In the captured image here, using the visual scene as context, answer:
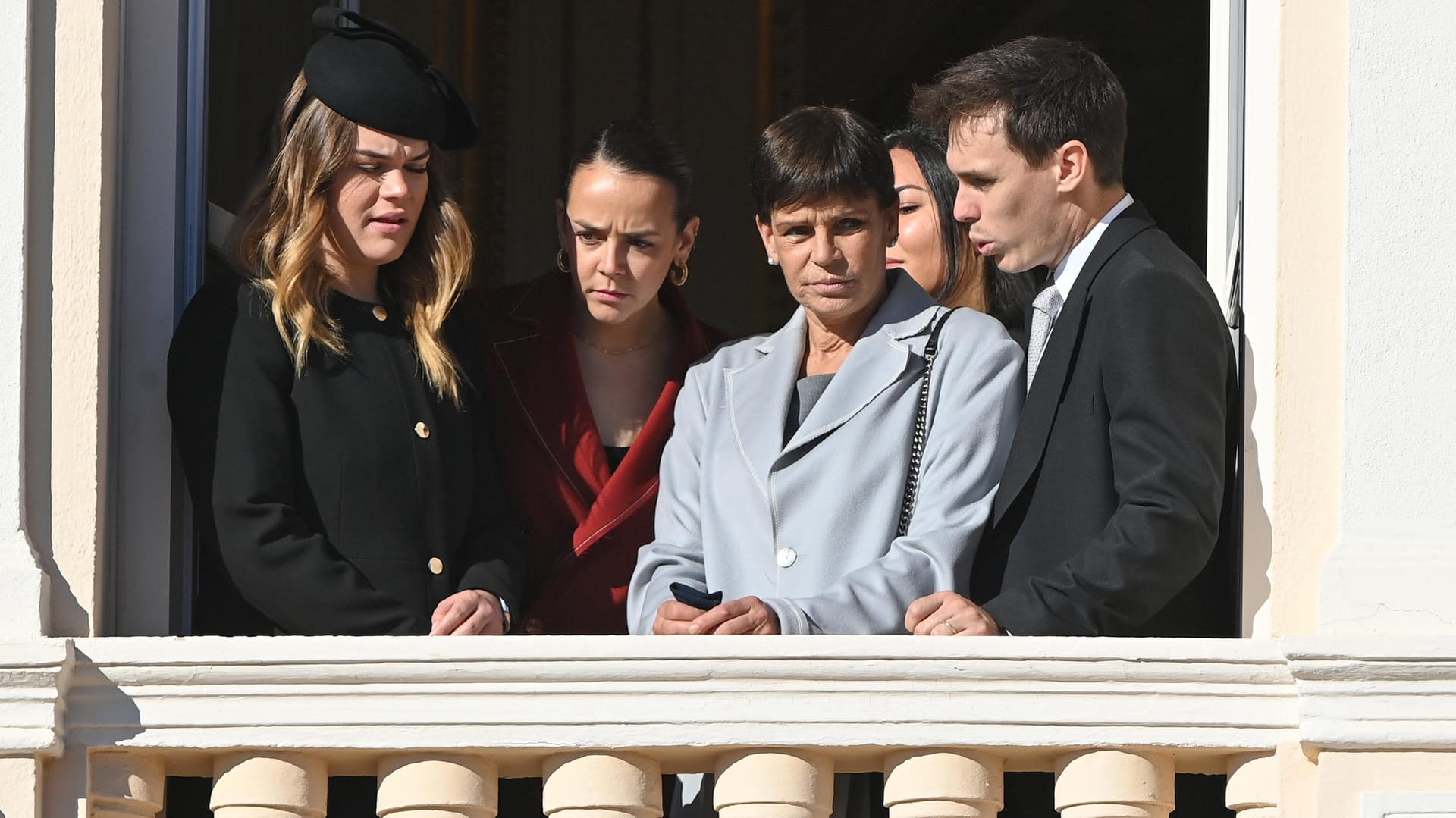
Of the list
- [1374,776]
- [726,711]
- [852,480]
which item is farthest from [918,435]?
[1374,776]

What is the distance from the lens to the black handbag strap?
390 centimetres

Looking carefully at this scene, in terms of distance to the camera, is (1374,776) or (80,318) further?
(80,318)

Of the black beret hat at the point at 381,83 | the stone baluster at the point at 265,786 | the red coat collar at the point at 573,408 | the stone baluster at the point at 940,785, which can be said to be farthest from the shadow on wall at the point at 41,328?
the stone baluster at the point at 940,785

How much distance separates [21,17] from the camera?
375 cm

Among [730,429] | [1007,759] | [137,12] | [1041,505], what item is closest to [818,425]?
[730,429]

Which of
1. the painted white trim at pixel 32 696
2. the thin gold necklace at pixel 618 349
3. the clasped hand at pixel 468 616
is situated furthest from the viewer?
the thin gold necklace at pixel 618 349

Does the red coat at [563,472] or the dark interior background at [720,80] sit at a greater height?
the dark interior background at [720,80]

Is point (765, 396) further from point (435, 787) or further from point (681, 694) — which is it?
point (435, 787)

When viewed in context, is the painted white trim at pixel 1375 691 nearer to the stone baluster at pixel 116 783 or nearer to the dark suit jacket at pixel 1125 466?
the dark suit jacket at pixel 1125 466

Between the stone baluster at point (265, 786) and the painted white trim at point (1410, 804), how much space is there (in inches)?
62.4

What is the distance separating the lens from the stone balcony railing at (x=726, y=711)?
139 inches

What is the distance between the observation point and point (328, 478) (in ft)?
13.0

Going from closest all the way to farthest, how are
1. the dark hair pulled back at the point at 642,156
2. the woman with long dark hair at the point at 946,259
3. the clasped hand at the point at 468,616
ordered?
the clasped hand at the point at 468,616
the dark hair pulled back at the point at 642,156
the woman with long dark hair at the point at 946,259

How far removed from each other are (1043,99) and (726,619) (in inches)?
40.7
